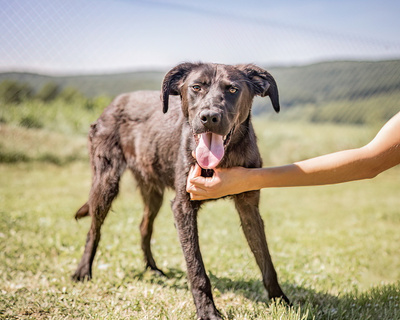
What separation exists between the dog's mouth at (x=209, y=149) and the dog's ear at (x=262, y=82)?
583 millimetres

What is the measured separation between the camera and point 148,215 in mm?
4746

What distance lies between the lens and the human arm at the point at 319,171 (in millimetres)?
2609

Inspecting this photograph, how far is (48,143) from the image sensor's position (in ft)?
37.3

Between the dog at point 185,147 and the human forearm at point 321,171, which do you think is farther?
the dog at point 185,147

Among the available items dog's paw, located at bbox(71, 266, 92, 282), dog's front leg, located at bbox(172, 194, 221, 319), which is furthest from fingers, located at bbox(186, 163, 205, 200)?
dog's paw, located at bbox(71, 266, 92, 282)

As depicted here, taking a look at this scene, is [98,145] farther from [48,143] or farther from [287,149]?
[287,149]

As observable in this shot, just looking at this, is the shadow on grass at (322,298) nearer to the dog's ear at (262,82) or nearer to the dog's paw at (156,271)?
the dog's paw at (156,271)

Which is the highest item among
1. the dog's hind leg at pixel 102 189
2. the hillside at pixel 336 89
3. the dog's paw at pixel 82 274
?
the dog's hind leg at pixel 102 189

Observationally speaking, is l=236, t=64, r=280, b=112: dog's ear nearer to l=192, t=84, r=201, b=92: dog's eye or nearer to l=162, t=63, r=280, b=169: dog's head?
→ l=162, t=63, r=280, b=169: dog's head

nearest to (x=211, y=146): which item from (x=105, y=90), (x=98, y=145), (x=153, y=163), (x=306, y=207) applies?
(x=153, y=163)

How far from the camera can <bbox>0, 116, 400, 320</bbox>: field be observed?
3.46 metres

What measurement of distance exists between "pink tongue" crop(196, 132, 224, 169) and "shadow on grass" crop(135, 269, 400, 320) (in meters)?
1.31

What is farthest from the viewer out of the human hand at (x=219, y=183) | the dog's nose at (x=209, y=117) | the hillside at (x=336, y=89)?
the hillside at (x=336, y=89)

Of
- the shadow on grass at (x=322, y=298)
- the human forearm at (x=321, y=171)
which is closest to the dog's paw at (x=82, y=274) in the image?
the shadow on grass at (x=322, y=298)
